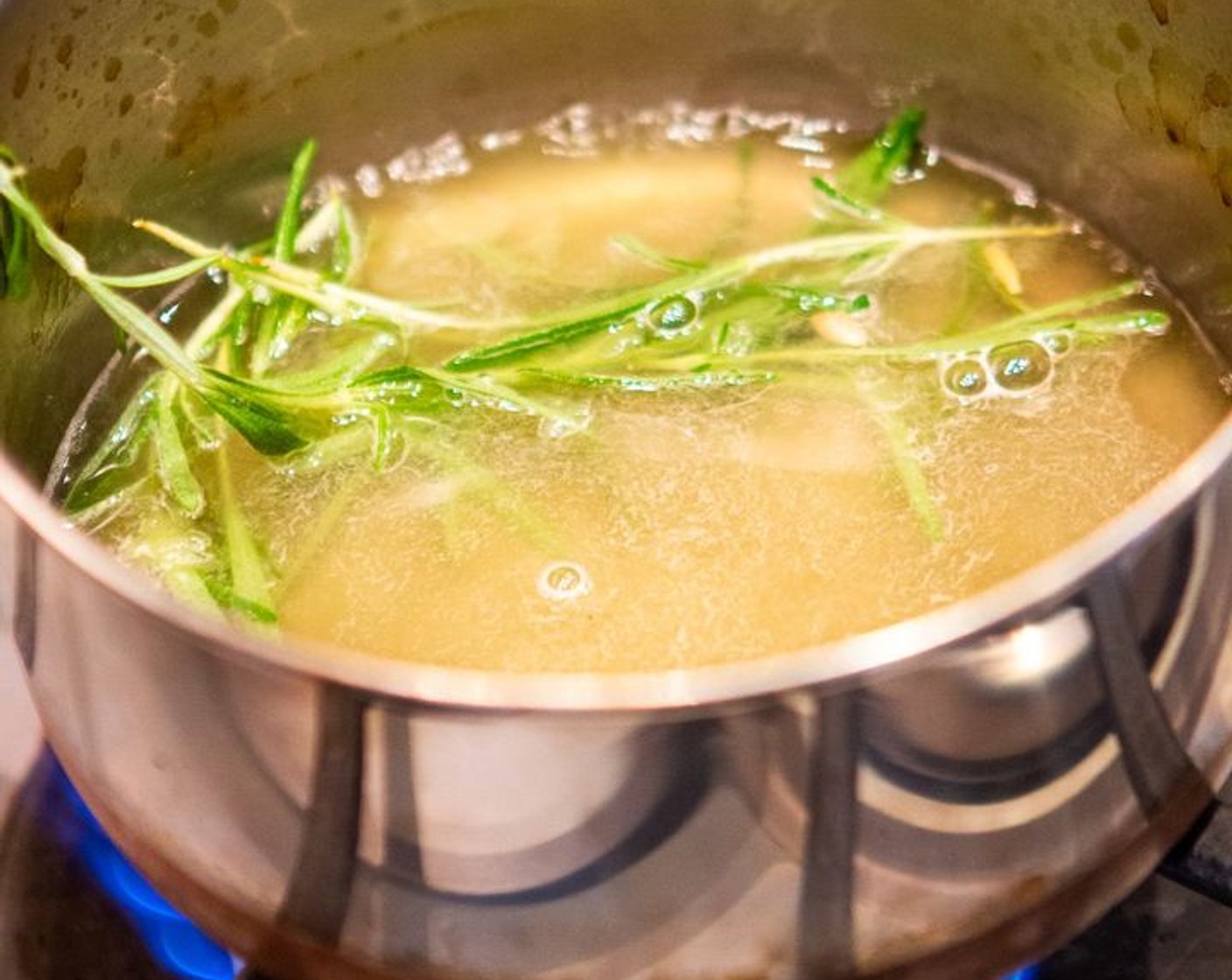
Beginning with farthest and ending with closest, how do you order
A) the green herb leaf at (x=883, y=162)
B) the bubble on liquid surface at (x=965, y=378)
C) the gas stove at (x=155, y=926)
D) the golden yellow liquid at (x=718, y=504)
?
the green herb leaf at (x=883, y=162) < the bubble on liquid surface at (x=965, y=378) < the golden yellow liquid at (x=718, y=504) < the gas stove at (x=155, y=926)

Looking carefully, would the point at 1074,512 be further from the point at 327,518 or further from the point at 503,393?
the point at 327,518

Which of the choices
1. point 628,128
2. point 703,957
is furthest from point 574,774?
point 628,128

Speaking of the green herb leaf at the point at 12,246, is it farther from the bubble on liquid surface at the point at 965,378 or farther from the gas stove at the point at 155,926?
the bubble on liquid surface at the point at 965,378

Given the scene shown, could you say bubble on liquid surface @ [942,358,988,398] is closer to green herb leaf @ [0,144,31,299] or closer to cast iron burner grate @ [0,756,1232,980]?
cast iron burner grate @ [0,756,1232,980]

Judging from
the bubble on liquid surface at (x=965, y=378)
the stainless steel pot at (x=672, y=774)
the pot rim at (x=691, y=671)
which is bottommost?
the bubble on liquid surface at (x=965, y=378)

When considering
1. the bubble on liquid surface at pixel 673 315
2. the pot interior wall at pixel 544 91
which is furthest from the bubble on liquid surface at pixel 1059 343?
the bubble on liquid surface at pixel 673 315

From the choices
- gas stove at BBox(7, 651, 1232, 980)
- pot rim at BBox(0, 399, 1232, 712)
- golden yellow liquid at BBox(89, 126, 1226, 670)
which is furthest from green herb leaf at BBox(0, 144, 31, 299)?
pot rim at BBox(0, 399, 1232, 712)
